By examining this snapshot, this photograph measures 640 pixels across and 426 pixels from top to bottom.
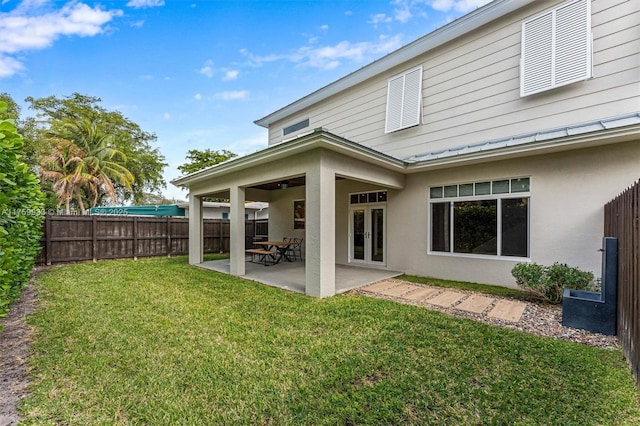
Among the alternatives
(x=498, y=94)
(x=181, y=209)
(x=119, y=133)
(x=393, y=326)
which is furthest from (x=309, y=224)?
(x=119, y=133)

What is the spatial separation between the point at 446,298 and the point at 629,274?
3018mm

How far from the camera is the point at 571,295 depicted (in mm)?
4410

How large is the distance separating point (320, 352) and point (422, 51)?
9.07 meters

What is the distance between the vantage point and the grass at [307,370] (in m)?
2.33

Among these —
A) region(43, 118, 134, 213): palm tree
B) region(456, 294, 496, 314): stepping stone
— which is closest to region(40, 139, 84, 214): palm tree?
region(43, 118, 134, 213): palm tree

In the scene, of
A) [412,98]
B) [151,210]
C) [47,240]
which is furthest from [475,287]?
[151,210]

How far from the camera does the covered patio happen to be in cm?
592

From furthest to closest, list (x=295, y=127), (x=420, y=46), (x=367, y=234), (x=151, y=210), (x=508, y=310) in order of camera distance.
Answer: (x=151, y=210)
(x=295, y=127)
(x=367, y=234)
(x=420, y=46)
(x=508, y=310)

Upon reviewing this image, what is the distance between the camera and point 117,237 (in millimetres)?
11344

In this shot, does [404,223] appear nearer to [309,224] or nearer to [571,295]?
[309,224]

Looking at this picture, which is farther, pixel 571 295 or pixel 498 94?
pixel 498 94

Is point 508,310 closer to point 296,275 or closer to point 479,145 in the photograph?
point 479,145

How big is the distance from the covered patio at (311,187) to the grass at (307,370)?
1.31 meters

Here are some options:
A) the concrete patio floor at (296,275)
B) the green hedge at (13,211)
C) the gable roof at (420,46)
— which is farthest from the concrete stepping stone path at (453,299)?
the gable roof at (420,46)
